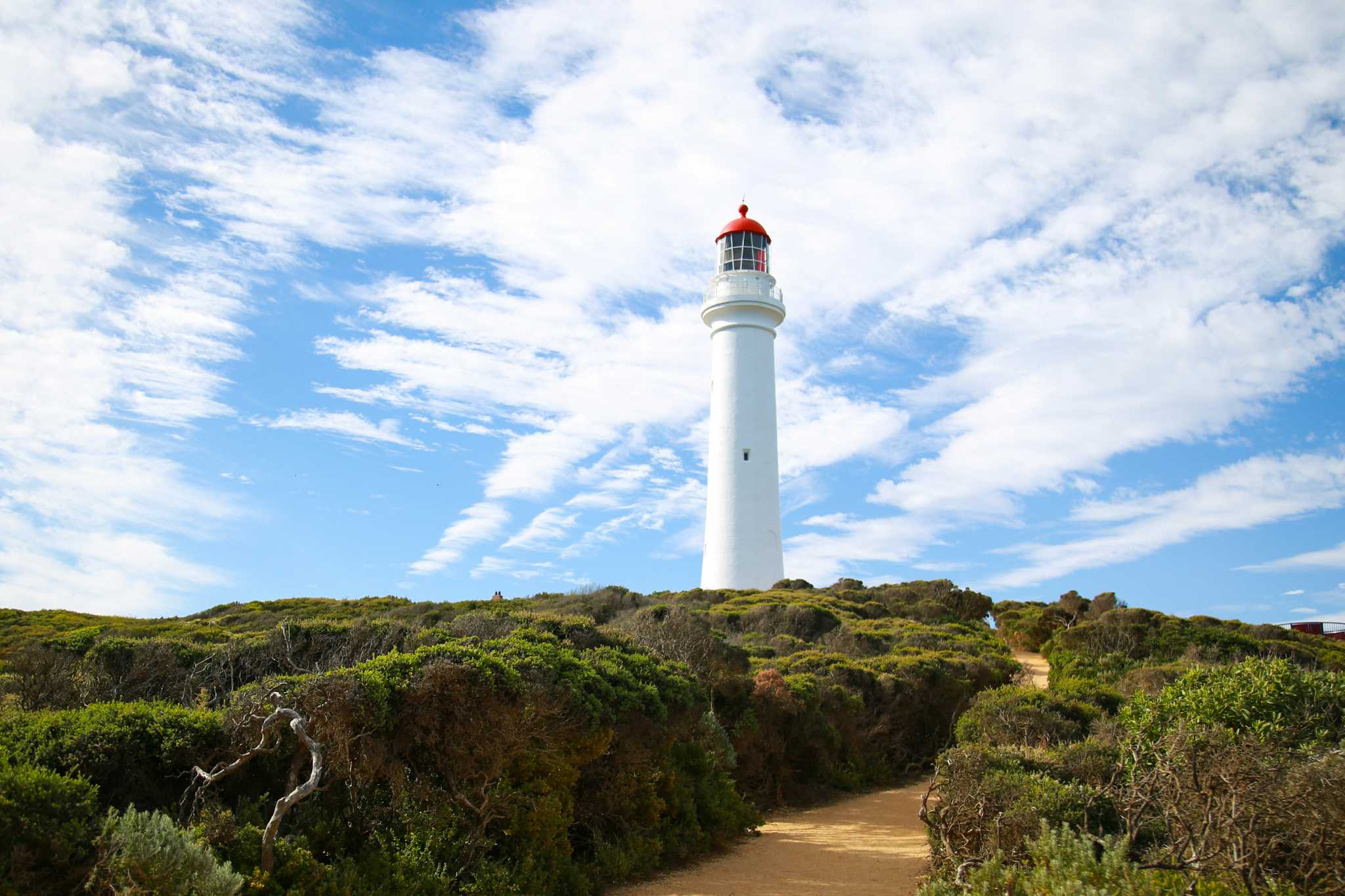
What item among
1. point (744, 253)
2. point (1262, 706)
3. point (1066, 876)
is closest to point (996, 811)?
point (1066, 876)

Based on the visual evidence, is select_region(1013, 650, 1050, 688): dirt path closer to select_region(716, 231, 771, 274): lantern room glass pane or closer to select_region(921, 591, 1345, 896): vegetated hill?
select_region(921, 591, 1345, 896): vegetated hill

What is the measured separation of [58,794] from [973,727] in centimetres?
1025

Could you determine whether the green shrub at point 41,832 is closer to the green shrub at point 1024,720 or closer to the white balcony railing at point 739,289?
the green shrub at point 1024,720

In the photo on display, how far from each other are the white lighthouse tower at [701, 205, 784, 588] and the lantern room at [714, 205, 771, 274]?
0.10 ft

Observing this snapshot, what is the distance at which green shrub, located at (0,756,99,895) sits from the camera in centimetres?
509

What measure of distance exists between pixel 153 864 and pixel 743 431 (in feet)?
81.2

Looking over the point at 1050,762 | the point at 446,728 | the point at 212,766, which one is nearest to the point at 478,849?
the point at 446,728

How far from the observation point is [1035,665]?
26656mm

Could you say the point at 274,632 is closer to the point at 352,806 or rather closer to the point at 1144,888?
the point at 352,806

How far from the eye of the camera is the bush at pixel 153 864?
5.20 meters

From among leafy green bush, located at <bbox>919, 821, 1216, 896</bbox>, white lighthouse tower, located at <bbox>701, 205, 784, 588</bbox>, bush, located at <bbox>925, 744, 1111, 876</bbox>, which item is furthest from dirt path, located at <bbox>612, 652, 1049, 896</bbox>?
white lighthouse tower, located at <bbox>701, 205, 784, 588</bbox>

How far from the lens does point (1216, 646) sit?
21.2 meters

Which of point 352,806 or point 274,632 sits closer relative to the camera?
point 352,806

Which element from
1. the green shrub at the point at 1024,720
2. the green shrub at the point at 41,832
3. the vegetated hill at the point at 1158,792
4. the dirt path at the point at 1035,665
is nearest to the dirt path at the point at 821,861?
the vegetated hill at the point at 1158,792
